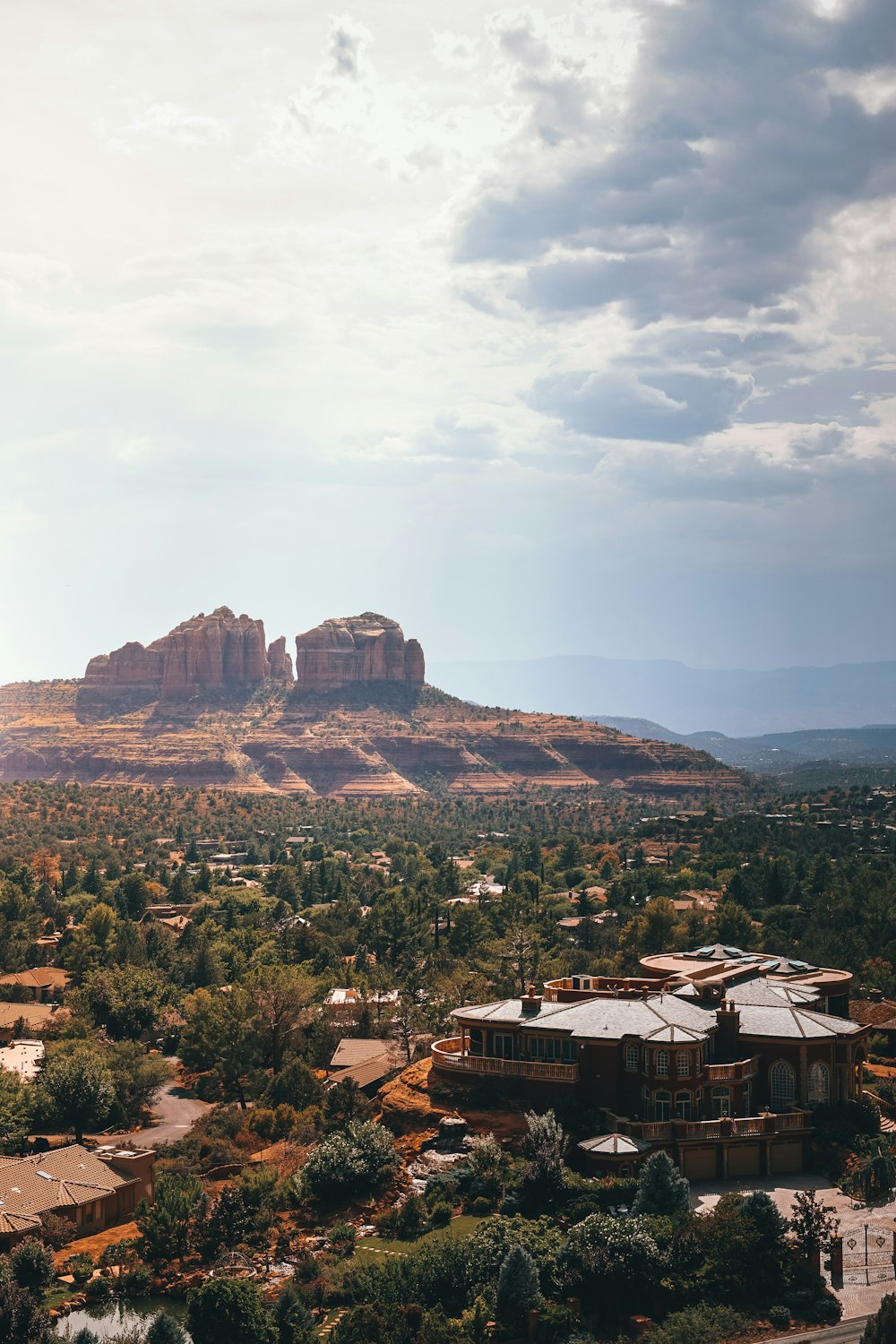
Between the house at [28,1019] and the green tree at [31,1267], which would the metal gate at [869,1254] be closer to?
the green tree at [31,1267]

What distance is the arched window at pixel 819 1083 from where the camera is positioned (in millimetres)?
46469

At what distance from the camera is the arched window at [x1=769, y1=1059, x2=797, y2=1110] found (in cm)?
4641

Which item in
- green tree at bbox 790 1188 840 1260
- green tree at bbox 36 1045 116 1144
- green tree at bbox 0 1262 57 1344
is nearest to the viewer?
green tree at bbox 0 1262 57 1344

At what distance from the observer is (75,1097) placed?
54.8 metres

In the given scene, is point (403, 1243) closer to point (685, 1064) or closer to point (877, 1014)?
point (685, 1064)

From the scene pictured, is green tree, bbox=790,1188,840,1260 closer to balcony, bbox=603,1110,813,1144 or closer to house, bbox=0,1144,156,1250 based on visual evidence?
balcony, bbox=603,1110,813,1144

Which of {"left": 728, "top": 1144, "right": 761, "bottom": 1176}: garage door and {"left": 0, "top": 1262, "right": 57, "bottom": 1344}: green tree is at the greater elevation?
{"left": 728, "top": 1144, "right": 761, "bottom": 1176}: garage door

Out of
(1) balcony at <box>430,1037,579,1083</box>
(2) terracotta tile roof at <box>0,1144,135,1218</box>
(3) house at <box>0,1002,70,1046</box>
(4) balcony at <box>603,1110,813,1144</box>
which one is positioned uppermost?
(1) balcony at <box>430,1037,579,1083</box>

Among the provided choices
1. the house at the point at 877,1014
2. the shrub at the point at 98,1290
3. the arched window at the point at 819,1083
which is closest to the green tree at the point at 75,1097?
the shrub at the point at 98,1290

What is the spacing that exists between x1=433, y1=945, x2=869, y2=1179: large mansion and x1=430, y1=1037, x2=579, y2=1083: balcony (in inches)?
1.6

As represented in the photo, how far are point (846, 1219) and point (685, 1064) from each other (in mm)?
6910

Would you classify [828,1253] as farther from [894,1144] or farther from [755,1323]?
[894,1144]

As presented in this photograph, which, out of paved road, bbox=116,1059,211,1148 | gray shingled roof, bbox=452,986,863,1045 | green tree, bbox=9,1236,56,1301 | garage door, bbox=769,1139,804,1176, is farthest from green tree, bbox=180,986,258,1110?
garage door, bbox=769,1139,804,1176

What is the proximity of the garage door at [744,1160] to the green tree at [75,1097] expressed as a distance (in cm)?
2401
